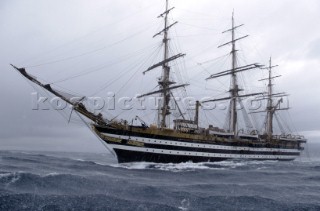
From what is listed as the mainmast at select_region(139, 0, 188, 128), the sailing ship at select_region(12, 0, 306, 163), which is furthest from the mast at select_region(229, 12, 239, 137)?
the mainmast at select_region(139, 0, 188, 128)

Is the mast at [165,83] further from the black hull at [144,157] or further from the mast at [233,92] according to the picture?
the mast at [233,92]

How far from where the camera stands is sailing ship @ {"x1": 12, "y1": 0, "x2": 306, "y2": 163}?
32969 mm

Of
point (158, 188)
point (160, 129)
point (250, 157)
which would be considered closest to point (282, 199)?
point (158, 188)

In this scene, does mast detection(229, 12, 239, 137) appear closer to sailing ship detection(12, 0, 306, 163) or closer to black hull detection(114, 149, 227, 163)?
sailing ship detection(12, 0, 306, 163)

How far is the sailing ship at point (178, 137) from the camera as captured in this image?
32969mm

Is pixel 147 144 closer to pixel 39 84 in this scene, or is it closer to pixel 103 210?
pixel 39 84

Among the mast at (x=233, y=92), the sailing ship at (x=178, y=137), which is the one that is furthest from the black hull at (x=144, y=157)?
the mast at (x=233, y=92)

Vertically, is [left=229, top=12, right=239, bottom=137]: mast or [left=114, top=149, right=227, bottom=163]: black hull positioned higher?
[left=229, top=12, right=239, bottom=137]: mast

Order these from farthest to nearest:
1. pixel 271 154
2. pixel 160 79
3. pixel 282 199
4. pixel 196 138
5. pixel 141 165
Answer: pixel 271 154, pixel 160 79, pixel 196 138, pixel 141 165, pixel 282 199

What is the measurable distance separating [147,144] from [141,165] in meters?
2.36

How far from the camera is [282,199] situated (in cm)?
1619

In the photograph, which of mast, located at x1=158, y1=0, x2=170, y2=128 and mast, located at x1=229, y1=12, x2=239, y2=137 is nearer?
mast, located at x1=158, y1=0, x2=170, y2=128

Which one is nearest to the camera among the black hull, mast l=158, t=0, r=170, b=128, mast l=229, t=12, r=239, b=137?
the black hull

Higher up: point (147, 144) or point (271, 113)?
point (271, 113)
